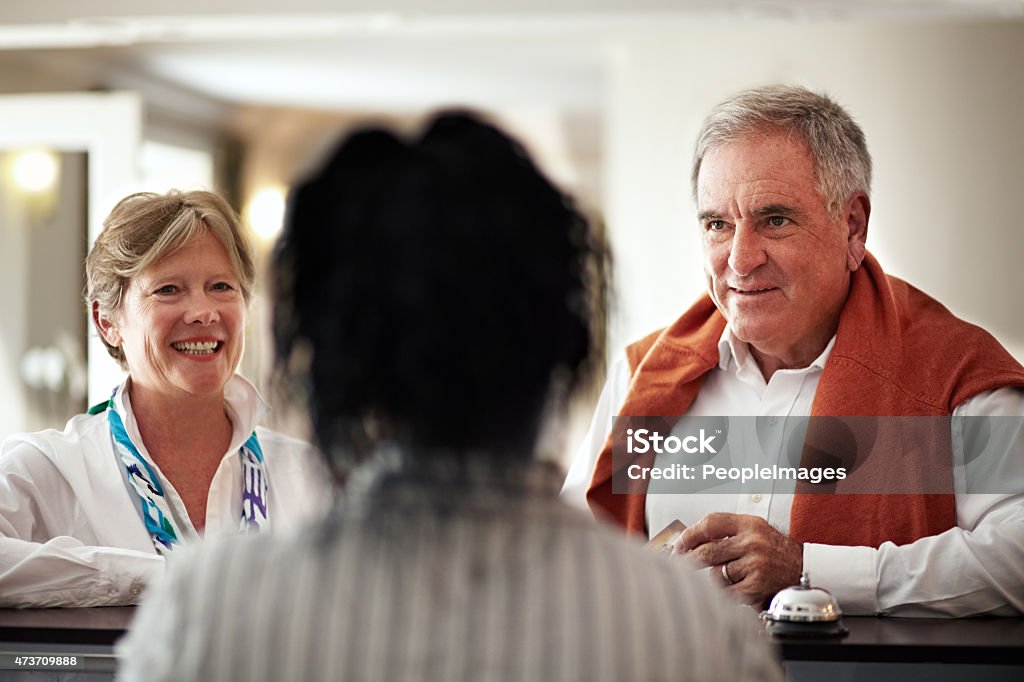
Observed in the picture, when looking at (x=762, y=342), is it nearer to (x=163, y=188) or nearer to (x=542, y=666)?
(x=163, y=188)

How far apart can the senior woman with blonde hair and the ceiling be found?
1.90 metres

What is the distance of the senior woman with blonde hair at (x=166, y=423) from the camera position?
1.95 m

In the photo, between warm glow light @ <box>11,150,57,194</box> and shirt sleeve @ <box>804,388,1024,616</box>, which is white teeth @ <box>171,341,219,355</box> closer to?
shirt sleeve @ <box>804,388,1024,616</box>

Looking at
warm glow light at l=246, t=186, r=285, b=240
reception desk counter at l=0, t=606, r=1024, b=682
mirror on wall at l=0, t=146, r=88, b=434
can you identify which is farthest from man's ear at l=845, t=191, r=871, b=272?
warm glow light at l=246, t=186, r=285, b=240

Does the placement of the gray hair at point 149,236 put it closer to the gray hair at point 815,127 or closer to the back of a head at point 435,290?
the gray hair at point 815,127

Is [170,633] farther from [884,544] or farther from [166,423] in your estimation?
[166,423]

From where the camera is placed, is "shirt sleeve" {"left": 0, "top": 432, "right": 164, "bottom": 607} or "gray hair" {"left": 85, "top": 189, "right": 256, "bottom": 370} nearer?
"shirt sleeve" {"left": 0, "top": 432, "right": 164, "bottom": 607}

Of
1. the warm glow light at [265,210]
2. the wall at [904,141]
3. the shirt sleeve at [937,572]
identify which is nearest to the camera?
the shirt sleeve at [937,572]

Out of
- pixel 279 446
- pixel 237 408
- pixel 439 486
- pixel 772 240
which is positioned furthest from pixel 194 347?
pixel 439 486

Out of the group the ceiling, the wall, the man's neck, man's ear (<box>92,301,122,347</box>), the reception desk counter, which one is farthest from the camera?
the ceiling

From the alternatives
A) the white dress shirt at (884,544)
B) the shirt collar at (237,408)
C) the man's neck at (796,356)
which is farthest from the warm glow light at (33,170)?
the man's neck at (796,356)

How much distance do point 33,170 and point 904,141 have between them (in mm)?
3363

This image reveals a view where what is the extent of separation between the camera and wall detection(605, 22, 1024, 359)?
3.63 metres

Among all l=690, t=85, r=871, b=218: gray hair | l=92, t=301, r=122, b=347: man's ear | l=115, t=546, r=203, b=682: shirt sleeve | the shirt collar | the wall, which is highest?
the wall
